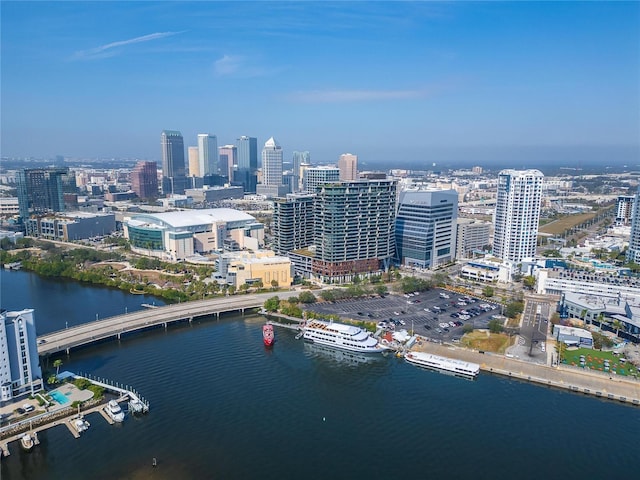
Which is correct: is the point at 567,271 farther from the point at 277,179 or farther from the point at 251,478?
the point at 277,179

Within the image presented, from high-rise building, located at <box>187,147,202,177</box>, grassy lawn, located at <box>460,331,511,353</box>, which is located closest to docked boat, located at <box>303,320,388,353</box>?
grassy lawn, located at <box>460,331,511,353</box>

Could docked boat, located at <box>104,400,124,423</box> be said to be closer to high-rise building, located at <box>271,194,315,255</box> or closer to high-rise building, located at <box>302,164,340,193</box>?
high-rise building, located at <box>271,194,315,255</box>

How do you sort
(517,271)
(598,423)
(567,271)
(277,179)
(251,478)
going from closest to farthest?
1. (251,478)
2. (598,423)
3. (567,271)
4. (517,271)
5. (277,179)

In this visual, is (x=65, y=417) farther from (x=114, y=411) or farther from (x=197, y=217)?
(x=197, y=217)

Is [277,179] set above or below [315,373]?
above

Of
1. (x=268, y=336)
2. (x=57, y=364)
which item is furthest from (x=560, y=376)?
(x=57, y=364)

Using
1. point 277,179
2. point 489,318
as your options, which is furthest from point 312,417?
point 277,179

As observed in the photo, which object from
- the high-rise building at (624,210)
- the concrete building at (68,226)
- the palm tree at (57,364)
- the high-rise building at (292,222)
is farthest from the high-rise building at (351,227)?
the high-rise building at (624,210)
